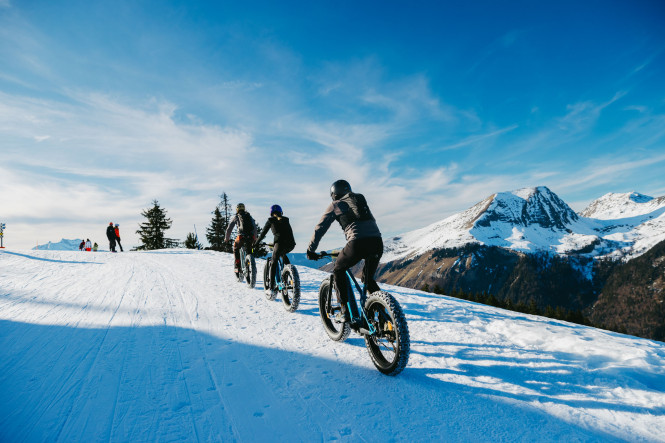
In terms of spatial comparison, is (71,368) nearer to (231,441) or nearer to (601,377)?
(231,441)

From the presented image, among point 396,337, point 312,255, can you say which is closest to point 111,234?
point 312,255

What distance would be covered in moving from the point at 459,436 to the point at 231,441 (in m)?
2.05

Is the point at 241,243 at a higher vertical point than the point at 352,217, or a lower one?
lower

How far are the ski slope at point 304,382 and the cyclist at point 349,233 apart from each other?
44.2 inches

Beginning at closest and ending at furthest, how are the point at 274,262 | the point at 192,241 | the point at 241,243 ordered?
the point at 274,262 → the point at 241,243 → the point at 192,241

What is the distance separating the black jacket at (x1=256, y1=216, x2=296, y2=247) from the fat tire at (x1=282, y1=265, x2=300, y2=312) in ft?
2.34

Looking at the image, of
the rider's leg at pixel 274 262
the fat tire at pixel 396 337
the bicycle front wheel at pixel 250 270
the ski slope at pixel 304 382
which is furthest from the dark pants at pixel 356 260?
the bicycle front wheel at pixel 250 270

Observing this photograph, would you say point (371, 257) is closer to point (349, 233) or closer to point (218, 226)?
point (349, 233)

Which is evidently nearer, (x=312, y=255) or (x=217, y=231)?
(x=312, y=255)

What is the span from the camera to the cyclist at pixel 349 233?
4609 millimetres

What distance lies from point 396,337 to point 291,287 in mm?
4050

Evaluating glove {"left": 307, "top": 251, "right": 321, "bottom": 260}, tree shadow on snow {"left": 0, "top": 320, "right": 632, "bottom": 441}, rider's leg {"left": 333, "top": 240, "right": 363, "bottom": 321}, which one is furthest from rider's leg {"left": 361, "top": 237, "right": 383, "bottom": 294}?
tree shadow on snow {"left": 0, "top": 320, "right": 632, "bottom": 441}

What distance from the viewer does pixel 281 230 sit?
8.05m

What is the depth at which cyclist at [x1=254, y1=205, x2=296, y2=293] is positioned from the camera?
316 inches
